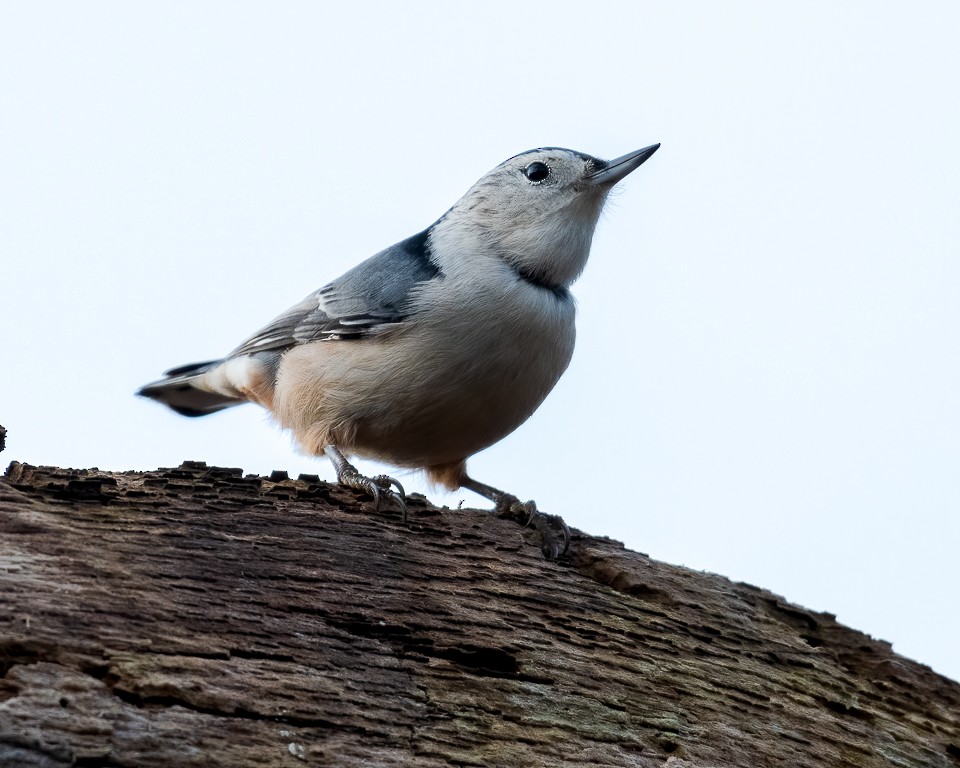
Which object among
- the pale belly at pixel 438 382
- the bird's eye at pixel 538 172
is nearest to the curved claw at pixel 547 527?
the pale belly at pixel 438 382

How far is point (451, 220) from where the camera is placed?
15.4 ft

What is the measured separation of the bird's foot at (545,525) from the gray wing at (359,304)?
0.80 m

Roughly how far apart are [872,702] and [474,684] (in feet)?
4.93

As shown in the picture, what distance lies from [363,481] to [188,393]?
1804 mm

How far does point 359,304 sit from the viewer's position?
4.36 m

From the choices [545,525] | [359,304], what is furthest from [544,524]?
[359,304]

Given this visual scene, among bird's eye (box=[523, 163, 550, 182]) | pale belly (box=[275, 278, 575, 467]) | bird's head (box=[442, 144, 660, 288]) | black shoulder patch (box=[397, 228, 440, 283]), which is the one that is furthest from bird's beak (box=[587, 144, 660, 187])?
black shoulder patch (box=[397, 228, 440, 283])

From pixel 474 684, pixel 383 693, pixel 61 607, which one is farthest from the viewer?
pixel 474 684

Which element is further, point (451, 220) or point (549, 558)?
point (451, 220)

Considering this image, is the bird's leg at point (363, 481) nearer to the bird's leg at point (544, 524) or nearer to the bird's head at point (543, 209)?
the bird's leg at point (544, 524)

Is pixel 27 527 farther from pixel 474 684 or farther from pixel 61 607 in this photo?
pixel 474 684

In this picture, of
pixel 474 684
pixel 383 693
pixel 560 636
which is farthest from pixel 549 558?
pixel 383 693

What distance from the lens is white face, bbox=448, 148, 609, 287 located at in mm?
4371

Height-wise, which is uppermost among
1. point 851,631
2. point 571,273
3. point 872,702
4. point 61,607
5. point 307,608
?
point 571,273
